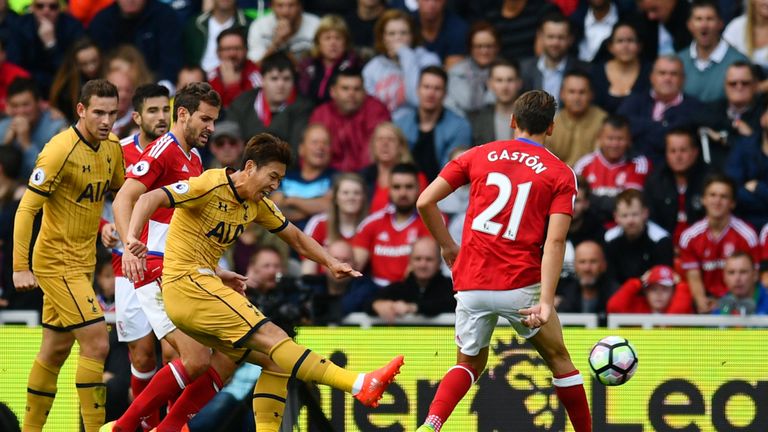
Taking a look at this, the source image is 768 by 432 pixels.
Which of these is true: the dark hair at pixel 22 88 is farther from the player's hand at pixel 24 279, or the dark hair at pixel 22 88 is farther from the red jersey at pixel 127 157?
the player's hand at pixel 24 279

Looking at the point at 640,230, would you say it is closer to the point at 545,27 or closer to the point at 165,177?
the point at 545,27

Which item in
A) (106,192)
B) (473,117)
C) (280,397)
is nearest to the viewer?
(280,397)

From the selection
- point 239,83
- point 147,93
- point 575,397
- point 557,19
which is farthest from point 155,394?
point 557,19

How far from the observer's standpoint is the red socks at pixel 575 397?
29.9 ft

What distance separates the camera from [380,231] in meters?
13.2

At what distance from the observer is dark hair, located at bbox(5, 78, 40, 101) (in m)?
14.5

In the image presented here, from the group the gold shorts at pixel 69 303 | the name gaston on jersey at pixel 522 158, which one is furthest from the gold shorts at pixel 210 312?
the name gaston on jersey at pixel 522 158

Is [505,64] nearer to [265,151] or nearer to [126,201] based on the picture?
[265,151]

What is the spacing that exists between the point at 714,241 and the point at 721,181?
0.57 metres

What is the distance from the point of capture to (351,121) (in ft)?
47.2

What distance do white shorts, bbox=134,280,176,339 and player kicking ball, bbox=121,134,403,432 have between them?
0.76 m

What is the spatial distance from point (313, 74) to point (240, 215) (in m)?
6.44

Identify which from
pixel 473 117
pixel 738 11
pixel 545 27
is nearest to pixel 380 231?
pixel 473 117

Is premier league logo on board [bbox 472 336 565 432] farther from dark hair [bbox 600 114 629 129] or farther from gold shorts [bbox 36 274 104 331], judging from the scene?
dark hair [bbox 600 114 629 129]
